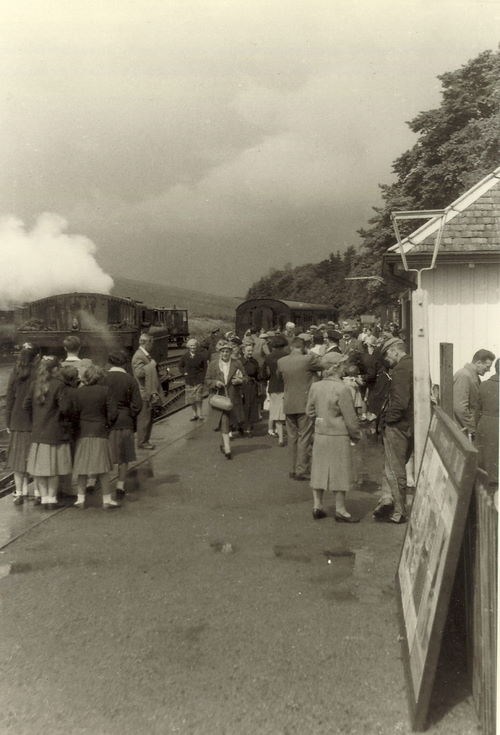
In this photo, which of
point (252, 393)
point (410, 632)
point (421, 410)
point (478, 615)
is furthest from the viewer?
point (252, 393)

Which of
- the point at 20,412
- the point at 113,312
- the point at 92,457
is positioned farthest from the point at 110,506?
the point at 113,312

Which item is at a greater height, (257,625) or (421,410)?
(421,410)

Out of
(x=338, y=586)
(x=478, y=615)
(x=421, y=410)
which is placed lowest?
(x=338, y=586)

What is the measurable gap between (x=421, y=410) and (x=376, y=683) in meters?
2.87

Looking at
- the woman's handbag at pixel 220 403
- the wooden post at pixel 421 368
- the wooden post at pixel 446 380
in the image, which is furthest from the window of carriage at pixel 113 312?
the wooden post at pixel 446 380

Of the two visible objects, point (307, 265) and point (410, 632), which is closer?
point (410, 632)

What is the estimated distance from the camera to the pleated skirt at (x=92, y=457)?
301 inches

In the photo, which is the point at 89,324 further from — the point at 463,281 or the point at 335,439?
the point at 335,439

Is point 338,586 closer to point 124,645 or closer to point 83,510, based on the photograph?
point 124,645

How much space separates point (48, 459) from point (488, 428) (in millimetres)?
4666

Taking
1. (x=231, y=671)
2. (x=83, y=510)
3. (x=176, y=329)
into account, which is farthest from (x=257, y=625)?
(x=176, y=329)

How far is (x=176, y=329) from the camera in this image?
104ft

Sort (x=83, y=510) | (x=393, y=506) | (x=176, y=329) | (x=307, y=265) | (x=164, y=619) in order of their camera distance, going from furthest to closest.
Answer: (x=307, y=265) < (x=176, y=329) < (x=83, y=510) < (x=393, y=506) < (x=164, y=619)

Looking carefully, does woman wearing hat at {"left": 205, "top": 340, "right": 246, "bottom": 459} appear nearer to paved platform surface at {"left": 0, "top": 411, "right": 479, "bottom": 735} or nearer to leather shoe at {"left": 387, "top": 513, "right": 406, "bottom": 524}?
paved platform surface at {"left": 0, "top": 411, "right": 479, "bottom": 735}
